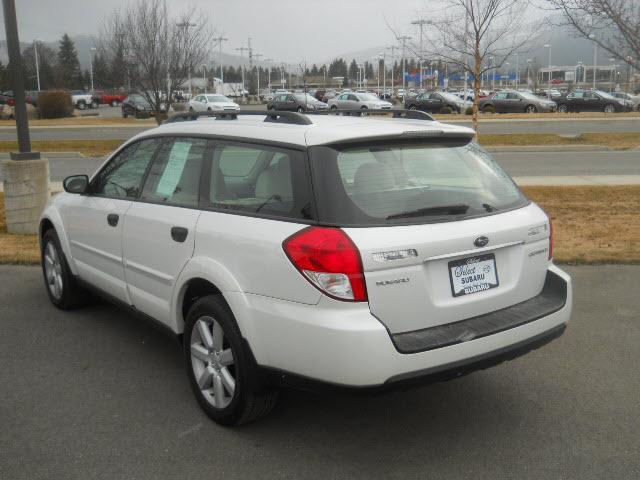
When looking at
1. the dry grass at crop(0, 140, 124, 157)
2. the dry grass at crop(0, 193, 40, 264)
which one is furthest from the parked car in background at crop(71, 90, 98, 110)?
the dry grass at crop(0, 193, 40, 264)

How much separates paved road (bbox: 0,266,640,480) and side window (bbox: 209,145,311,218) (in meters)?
1.22

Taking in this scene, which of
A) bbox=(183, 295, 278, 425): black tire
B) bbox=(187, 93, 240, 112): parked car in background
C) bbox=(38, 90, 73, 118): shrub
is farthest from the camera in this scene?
bbox=(38, 90, 73, 118): shrub

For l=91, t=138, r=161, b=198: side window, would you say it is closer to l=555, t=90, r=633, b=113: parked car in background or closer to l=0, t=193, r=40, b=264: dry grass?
l=0, t=193, r=40, b=264: dry grass

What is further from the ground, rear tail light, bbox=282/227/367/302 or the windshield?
the windshield

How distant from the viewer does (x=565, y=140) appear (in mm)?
22719

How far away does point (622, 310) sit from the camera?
5.83 meters

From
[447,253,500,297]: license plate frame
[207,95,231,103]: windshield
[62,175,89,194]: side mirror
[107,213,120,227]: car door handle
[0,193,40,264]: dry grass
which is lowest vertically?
[0,193,40,264]: dry grass

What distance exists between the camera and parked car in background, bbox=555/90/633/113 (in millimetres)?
44469

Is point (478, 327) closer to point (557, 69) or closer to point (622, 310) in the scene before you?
point (622, 310)

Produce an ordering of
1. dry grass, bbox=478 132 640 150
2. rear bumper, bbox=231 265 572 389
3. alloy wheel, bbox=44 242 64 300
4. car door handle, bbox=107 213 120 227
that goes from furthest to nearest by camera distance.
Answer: dry grass, bbox=478 132 640 150, alloy wheel, bbox=44 242 64 300, car door handle, bbox=107 213 120 227, rear bumper, bbox=231 265 572 389

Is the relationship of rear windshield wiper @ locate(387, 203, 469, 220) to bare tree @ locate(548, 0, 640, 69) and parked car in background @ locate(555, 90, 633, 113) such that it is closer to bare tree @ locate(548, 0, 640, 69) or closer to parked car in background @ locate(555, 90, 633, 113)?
bare tree @ locate(548, 0, 640, 69)

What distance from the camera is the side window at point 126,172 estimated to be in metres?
4.74

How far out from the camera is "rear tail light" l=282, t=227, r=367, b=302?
3.16 meters

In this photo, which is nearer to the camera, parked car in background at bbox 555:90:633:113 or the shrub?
parked car in background at bbox 555:90:633:113
